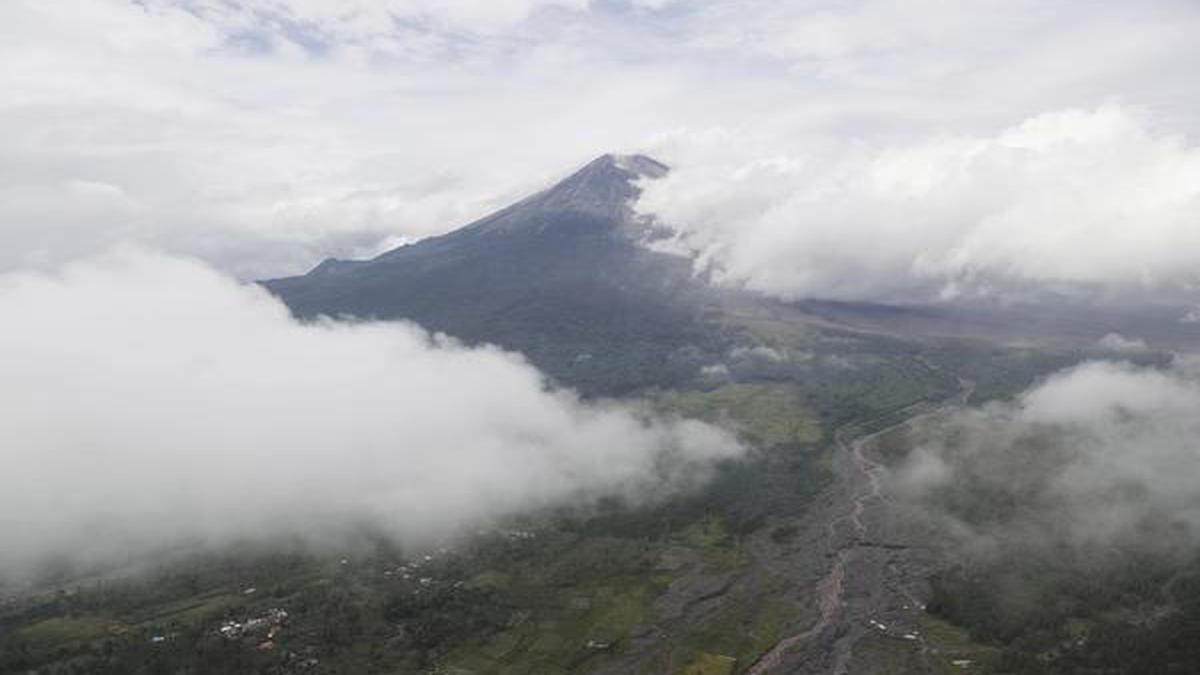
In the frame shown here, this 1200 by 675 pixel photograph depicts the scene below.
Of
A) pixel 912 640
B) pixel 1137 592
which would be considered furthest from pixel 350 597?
pixel 1137 592

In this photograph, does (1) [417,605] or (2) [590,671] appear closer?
(2) [590,671]

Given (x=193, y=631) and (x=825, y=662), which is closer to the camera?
(x=825, y=662)

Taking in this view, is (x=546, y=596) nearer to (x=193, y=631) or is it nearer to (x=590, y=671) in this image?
(x=590, y=671)

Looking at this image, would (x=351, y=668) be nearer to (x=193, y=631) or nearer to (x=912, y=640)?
(x=193, y=631)

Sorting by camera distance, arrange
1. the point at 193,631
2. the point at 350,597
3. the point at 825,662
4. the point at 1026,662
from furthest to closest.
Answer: the point at 350,597
the point at 193,631
the point at 825,662
the point at 1026,662

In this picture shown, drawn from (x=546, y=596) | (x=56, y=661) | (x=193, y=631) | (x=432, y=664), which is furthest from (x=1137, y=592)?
(x=56, y=661)

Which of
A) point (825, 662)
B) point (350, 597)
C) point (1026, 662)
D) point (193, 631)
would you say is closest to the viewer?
point (1026, 662)

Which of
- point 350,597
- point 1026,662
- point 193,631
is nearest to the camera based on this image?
point 1026,662
